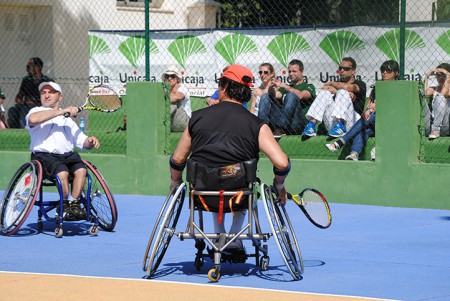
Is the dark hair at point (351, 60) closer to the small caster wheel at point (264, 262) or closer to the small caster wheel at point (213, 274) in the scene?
the small caster wheel at point (264, 262)

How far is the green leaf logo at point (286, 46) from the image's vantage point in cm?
1424

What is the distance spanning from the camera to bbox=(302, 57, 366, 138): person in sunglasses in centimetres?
1298

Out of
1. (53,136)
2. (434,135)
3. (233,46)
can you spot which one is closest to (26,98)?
(233,46)

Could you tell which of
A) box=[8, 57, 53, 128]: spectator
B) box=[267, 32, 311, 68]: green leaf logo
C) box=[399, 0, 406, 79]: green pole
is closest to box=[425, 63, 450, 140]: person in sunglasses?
box=[399, 0, 406, 79]: green pole

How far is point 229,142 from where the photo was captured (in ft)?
24.9

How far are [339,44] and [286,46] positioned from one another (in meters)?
0.84

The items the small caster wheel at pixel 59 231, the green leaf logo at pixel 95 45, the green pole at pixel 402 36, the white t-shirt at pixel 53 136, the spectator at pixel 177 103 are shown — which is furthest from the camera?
the green leaf logo at pixel 95 45

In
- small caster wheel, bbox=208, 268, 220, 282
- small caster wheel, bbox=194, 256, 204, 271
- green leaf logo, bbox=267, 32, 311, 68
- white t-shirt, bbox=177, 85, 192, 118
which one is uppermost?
green leaf logo, bbox=267, 32, 311, 68

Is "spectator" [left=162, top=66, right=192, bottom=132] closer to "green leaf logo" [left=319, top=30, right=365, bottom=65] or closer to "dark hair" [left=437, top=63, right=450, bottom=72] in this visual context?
"green leaf logo" [left=319, top=30, right=365, bottom=65]

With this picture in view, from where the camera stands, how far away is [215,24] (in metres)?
23.1

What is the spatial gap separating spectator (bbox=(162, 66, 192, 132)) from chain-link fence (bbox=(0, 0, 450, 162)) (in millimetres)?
44

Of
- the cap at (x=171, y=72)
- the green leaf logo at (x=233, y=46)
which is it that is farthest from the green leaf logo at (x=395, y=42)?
the cap at (x=171, y=72)

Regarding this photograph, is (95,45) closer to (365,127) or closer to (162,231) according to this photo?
(365,127)

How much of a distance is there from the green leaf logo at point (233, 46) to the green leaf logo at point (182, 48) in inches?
17.4
